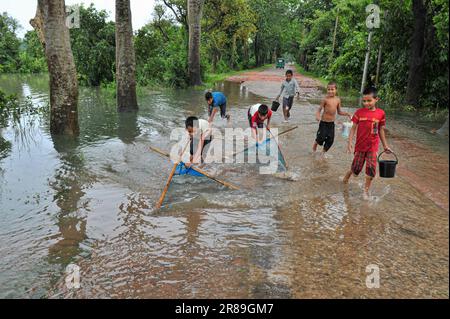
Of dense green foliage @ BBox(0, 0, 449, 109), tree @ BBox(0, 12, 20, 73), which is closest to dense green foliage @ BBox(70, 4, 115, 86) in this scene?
dense green foliage @ BBox(0, 0, 449, 109)

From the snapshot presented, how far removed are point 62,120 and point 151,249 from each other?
6103mm

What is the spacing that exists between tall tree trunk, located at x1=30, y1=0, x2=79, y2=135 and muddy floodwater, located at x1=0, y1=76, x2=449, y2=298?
0.84m

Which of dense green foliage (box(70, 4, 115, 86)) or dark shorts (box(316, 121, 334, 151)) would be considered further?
dense green foliage (box(70, 4, 115, 86))

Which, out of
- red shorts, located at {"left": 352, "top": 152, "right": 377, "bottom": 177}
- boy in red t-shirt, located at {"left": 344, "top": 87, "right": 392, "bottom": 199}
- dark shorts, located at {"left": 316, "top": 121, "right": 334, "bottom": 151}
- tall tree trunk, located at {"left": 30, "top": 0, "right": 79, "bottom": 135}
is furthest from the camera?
tall tree trunk, located at {"left": 30, "top": 0, "right": 79, "bottom": 135}

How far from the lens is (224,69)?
37.7 metres

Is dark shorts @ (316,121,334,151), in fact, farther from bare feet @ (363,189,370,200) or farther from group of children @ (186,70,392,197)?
bare feet @ (363,189,370,200)

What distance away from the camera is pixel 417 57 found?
39.3ft

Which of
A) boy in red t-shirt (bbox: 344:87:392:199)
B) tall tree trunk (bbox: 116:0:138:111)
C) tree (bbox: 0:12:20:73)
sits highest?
tree (bbox: 0:12:20:73)

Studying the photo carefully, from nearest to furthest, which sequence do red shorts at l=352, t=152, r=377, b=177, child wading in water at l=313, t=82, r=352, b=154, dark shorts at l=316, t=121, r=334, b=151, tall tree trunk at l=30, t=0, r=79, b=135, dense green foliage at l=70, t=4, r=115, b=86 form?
red shorts at l=352, t=152, r=377, b=177, child wading in water at l=313, t=82, r=352, b=154, dark shorts at l=316, t=121, r=334, b=151, tall tree trunk at l=30, t=0, r=79, b=135, dense green foliage at l=70, t=4, r=115, b=86

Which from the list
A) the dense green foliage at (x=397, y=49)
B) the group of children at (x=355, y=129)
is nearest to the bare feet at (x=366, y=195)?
the group of children at (x=355, y=129)

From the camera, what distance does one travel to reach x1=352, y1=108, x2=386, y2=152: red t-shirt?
4996 mm

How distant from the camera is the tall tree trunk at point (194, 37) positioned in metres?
18.0

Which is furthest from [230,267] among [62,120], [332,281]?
[62,120]

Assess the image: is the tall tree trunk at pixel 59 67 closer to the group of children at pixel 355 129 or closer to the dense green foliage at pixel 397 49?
the group of children at pixel 355 129
